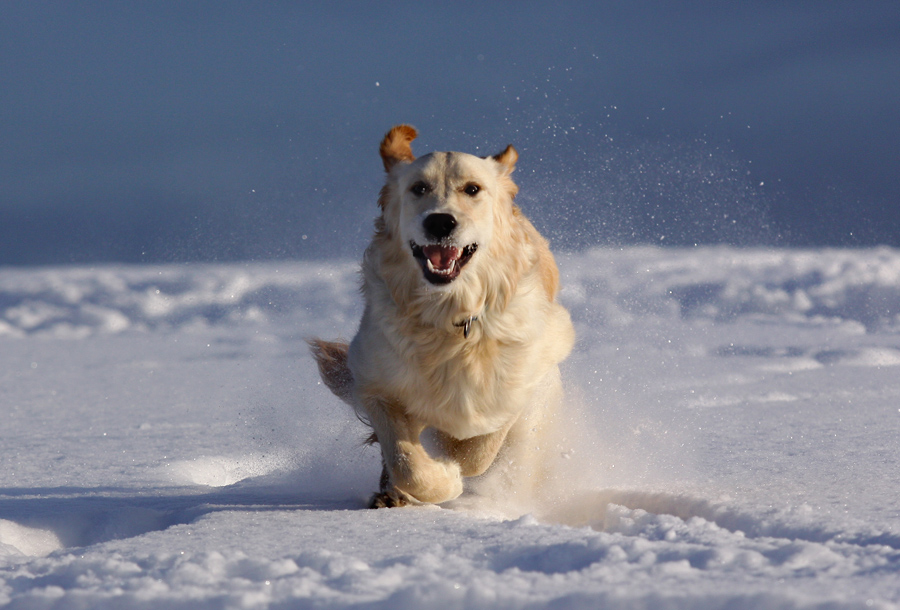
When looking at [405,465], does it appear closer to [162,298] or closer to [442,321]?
[442,321]

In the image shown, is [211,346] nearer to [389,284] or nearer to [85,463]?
[85,463]

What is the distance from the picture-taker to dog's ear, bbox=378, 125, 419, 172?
3.72 meters

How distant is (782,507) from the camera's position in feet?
9.14

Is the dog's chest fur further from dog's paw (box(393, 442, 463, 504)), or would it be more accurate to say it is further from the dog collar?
dog's paw (box(393, 442, 463, 504))

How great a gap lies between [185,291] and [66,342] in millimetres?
4479

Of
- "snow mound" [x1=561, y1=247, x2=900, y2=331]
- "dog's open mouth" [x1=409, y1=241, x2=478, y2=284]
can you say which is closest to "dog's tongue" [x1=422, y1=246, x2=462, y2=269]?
"dog's open mouth" [x1=409, y1=241, x2=478, y2=284]

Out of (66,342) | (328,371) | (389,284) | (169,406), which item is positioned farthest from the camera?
(66,342)

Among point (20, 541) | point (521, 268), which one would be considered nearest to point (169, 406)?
point (20, 541)

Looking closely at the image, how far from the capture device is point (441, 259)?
329 centimetres

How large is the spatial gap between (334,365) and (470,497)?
→ 1069mm

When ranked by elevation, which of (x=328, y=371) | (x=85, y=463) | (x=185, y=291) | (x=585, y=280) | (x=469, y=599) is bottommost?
(x=469, y=599)

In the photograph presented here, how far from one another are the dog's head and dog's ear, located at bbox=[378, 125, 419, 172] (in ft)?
0.16

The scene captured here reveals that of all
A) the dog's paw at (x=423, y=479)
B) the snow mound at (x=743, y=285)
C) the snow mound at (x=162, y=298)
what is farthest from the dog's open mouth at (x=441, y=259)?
the snow mound at (x=162, y=298)

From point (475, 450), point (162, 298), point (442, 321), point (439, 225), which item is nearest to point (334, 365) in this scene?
point (475, 450)
